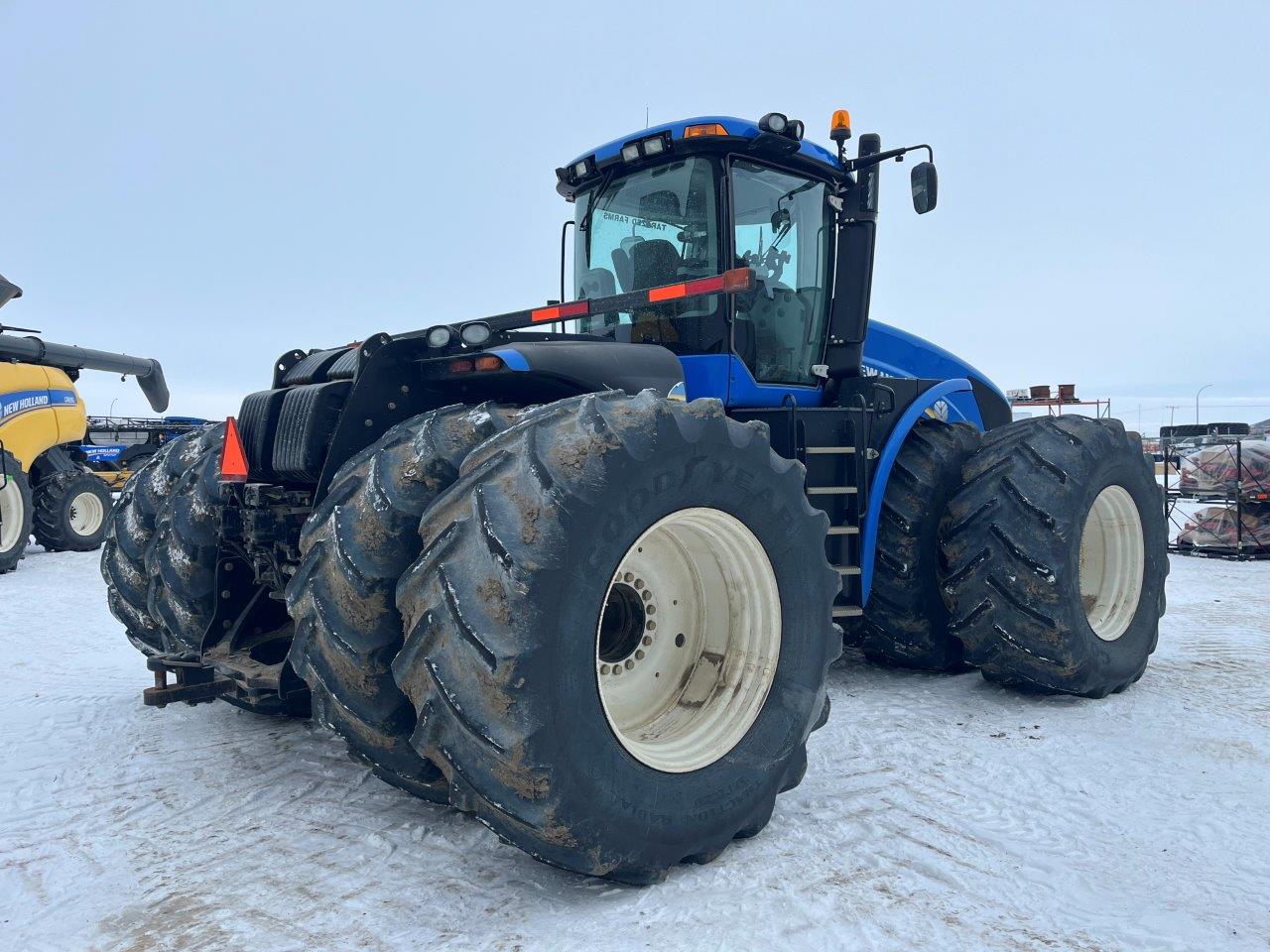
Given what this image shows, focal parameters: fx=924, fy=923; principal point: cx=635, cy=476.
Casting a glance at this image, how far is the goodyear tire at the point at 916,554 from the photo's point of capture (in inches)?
195

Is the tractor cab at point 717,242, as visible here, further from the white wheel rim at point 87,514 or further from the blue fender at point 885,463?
the white wheel rim at point 87,514

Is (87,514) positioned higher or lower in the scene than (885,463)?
lower

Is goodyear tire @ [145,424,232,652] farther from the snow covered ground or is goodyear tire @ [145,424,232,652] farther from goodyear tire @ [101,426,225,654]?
the snow covered ground

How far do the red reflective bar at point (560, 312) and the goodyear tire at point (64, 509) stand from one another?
11.5 metres

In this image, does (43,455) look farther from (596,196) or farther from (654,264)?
(654,264)

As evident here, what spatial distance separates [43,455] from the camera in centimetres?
1296

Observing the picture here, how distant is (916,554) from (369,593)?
3.20 m

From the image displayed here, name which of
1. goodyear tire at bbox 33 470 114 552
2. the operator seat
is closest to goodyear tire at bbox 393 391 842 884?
the operator seat

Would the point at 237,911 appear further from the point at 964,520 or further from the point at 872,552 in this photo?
the point at 964,520

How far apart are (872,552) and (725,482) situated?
197cm

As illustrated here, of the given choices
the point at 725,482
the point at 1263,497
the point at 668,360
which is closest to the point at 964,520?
the point at 668,360

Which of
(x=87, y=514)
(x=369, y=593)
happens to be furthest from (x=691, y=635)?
(x=87, y=514)

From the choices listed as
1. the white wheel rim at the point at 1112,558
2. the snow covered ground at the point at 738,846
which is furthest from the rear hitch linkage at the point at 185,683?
the white wheel rim at the point at 1112,558

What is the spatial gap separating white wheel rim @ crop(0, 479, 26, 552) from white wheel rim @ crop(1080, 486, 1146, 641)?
38.5 ft
